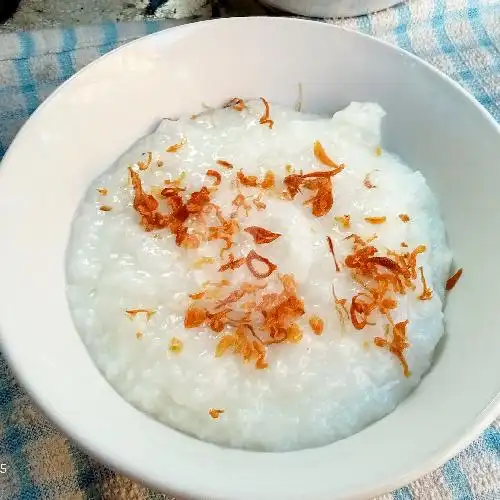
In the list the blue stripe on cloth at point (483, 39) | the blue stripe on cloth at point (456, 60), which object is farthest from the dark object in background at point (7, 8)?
the blue stripe on cloth at point (483, 39)

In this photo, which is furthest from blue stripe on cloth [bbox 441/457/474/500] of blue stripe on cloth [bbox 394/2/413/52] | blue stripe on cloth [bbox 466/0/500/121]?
blue stripe on cloth [bbox 394/2/413/52]

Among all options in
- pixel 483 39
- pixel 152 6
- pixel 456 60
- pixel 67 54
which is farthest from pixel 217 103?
pixel 483 39

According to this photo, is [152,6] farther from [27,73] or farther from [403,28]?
[403,28]

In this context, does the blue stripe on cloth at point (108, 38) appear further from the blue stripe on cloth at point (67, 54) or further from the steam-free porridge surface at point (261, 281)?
the steam-free porridge surface at point (261, 281)

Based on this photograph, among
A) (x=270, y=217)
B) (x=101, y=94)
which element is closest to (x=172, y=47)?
(x=101, y=94)

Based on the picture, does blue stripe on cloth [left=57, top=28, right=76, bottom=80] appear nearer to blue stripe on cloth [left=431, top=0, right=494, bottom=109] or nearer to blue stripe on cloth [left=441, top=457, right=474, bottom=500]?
blue stripe on cloth [left=431, top=0, right=494, bottom=109]

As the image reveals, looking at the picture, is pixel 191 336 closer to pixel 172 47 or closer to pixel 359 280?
pixel 359 280

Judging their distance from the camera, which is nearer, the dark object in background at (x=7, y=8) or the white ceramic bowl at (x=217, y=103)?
the white ceramic bowl at (x=217, y=103)
